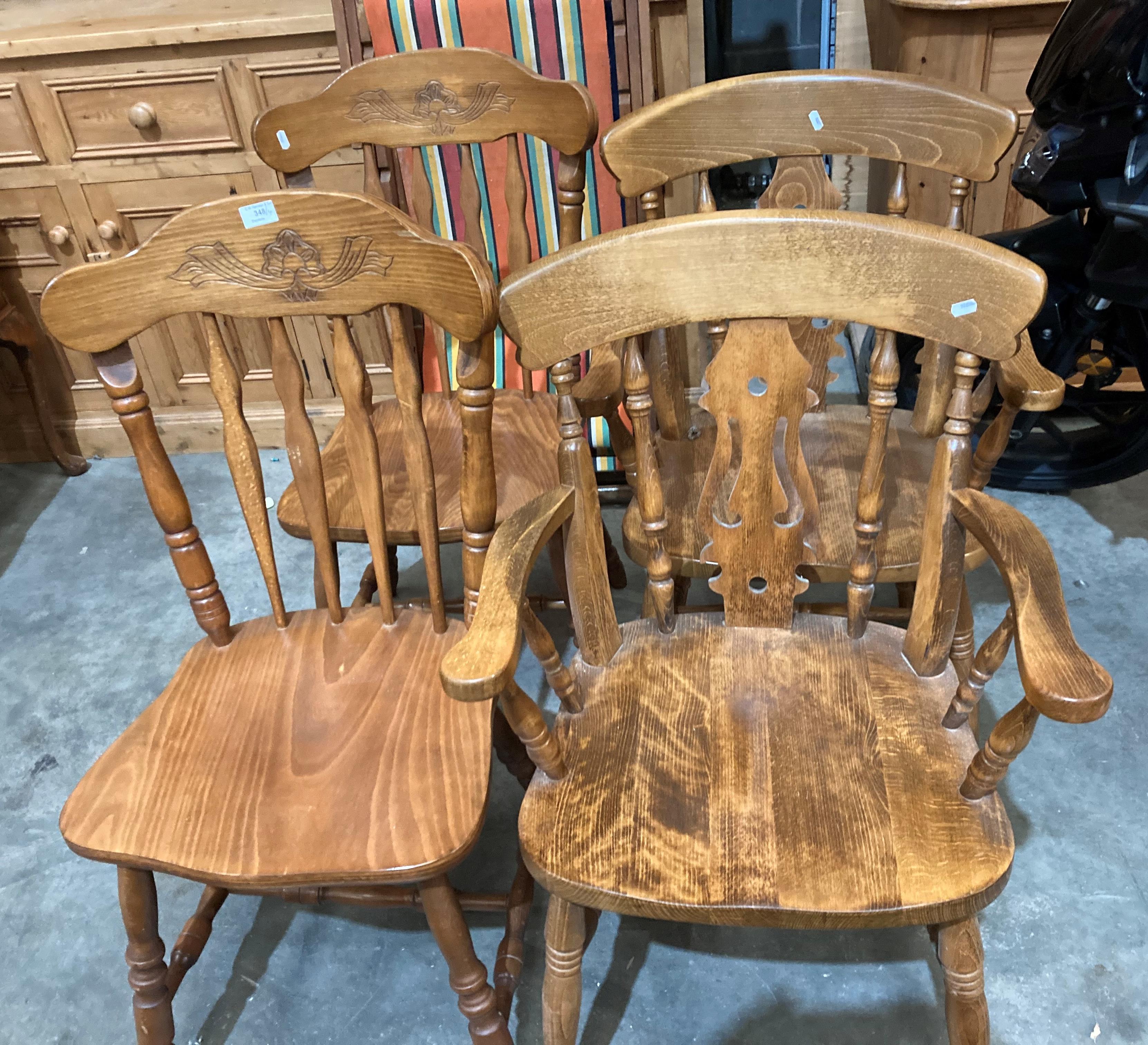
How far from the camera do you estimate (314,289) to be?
102 centimetres

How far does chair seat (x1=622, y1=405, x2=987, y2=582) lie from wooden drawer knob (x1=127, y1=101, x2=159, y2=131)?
143 centimetres

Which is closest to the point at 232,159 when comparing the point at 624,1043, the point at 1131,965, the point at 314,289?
the point at 314,289

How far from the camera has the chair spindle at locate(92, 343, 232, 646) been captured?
42.5 inches

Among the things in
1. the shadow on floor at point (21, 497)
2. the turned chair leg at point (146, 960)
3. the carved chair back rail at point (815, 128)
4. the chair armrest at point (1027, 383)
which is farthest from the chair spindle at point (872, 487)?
the shadow on floor at point (21, 497)

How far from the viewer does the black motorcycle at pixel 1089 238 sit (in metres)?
1.46

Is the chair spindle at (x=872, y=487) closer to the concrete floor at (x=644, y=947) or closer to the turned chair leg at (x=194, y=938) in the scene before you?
the concrete floor at (x=644, y=947)

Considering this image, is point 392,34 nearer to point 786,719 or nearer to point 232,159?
point 232,159

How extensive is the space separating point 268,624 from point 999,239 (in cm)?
158

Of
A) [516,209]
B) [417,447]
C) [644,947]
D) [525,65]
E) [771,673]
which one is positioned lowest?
[644,947]

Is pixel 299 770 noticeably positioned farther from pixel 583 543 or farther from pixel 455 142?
pixel 455 142

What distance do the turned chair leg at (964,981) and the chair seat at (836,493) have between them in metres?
0.43

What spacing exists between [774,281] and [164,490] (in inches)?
30.6

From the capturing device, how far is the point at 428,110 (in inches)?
56.2

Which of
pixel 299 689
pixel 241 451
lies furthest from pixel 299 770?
pixel 241 451
